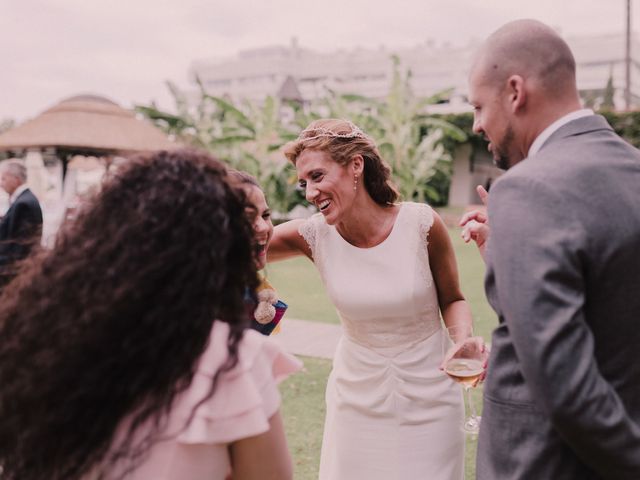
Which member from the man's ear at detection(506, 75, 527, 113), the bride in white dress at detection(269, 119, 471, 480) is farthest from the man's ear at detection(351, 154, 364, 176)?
the man's ear at detection(506, 75, 527, 113)

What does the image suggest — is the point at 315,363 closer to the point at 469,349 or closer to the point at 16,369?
the point at 469,349

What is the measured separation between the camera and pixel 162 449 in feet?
3.96

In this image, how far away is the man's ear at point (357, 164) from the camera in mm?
3102

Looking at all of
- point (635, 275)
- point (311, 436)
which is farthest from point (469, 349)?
point (311, 436)

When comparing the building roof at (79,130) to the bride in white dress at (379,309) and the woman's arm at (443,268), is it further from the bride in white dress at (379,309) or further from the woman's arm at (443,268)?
the woman's arm at (443,268)

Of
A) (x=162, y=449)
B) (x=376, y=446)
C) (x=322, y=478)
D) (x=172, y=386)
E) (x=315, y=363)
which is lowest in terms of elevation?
(x=315, y=363)

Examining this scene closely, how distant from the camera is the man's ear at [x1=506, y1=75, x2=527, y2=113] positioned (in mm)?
1604

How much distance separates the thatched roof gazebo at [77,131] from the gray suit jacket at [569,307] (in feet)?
41.4

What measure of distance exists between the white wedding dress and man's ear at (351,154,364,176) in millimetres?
291

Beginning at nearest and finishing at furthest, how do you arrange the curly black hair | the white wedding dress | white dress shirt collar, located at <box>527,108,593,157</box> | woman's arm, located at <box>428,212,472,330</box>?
the curly black hair → white dress shirt collar, located at <box>527,108,593,157</box> → the white wedding dress → woman's arm, located at <box>428,212,472,330</box>

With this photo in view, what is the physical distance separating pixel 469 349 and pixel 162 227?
1.34 m

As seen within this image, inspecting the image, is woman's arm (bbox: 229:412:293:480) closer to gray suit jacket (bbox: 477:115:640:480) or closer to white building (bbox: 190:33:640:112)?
gray suit jacket (bbox: 477:115:640:480)

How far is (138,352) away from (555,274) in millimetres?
890

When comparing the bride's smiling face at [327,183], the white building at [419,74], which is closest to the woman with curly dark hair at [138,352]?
the bride's smiling face at [327,183]
